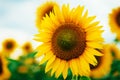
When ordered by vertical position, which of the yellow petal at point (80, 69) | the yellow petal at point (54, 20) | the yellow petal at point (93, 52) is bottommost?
the yellow petal at point (80, 69)

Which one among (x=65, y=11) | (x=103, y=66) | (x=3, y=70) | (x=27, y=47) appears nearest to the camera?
(x=65, y=11)

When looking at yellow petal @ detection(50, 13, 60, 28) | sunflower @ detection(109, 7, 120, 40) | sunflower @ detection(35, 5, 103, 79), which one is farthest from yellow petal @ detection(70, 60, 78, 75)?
sunflower @ detection(109, 7, 120, 40)

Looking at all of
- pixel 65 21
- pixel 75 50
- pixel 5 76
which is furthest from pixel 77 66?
pixel 5 76

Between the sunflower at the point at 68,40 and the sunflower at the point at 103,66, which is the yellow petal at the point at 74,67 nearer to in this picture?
the sunflower at the point at 68,40

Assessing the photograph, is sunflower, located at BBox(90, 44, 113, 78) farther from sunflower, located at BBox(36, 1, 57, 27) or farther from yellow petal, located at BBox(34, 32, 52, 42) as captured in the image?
yellow petal, located at BBox(34, 32, 52, 42)

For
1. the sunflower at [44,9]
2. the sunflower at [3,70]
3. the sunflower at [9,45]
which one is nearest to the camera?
the sunflower at [44,9]

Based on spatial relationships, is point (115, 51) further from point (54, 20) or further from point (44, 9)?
point (54, 20)

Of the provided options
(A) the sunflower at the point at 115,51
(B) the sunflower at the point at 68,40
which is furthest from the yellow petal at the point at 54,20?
(A) the sunflower at the point at 115,51

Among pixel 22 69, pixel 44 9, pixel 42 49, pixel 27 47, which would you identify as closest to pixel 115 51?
pixel 22 69

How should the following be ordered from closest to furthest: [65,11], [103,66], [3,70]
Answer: [65,11], [103,66], [3,70]
